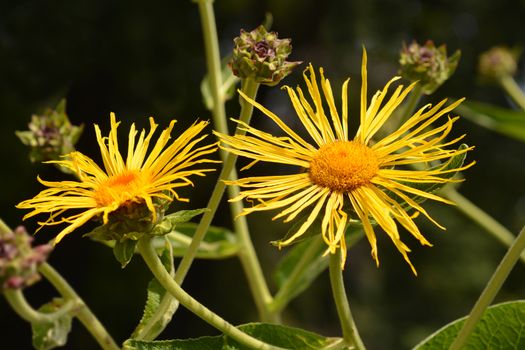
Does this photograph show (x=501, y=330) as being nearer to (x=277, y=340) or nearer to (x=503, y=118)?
(x=277, y=340)

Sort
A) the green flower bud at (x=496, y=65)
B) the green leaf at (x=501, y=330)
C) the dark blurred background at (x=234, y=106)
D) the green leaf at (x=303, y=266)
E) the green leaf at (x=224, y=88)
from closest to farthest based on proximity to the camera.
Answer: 1. the green leaf at (x=501, y=330)
2. the green leaf at (x=303, y=266)
3. the green leaf at (x=224, y=88)
4. the green flower bud at (x=496, y=65)
5. the dark blurred background at (x=234, y=106)

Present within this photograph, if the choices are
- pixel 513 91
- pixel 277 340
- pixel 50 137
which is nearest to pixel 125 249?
pixel 277 340

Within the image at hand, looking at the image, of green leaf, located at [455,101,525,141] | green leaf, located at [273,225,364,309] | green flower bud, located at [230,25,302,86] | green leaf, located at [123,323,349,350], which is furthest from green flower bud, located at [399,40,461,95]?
green leaf, located at [123,323,349,350]

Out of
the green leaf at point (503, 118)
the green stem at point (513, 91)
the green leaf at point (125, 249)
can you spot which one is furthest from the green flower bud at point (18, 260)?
the green stem at point (513, 91)

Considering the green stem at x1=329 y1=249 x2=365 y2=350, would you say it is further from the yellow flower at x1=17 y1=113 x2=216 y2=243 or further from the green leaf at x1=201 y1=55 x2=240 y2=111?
the green leaf at x1=201 y1=55 x2=240 y2=111

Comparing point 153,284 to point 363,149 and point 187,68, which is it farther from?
point 187,68

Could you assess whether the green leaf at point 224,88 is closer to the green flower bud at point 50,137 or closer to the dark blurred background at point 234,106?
the green flower bud at point 50,137
